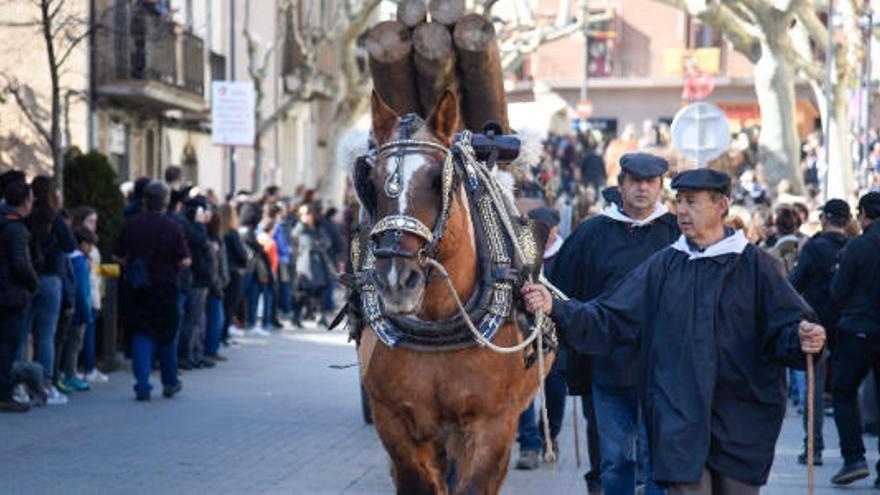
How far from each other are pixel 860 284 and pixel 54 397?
7.34 m

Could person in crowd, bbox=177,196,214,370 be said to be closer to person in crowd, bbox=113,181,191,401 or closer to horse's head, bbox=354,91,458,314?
person in crowd, bbox=113,181,191,401

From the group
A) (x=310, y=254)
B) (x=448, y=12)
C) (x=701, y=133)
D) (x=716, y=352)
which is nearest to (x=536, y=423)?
(x=448, y=12)

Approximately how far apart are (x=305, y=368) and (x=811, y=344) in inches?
540

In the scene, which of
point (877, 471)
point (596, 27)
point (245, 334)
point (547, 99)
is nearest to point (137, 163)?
point (245, 334)

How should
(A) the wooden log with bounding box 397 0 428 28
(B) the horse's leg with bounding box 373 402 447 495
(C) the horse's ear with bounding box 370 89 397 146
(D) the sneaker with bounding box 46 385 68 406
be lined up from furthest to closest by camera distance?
1. (D) the sneaker with bounding box 46 385 68 406
2. (A) the wooden log with bounding box 397 0 428 28
3. (B) the horse's leg with bounding box 373 402 447 495
4. (C) the horse's ear with bounding box 370 89 397 146

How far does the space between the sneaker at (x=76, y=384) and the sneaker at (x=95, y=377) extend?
69cm

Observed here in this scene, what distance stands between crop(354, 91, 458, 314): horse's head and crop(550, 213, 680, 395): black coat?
189 centimetres

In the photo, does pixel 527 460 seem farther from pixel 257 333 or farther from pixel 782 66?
pixel 782 66

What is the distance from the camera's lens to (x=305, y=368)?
20.5m

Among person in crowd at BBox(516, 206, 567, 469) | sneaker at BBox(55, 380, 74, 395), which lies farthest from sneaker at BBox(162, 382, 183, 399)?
person in crowd at BBox(516, 206, 567, 469)

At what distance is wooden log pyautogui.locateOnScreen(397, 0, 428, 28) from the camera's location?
12422 millimetres

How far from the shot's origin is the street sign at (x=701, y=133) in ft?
65.0

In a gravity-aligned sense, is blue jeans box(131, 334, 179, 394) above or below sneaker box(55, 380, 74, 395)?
above

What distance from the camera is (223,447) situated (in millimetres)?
13367
